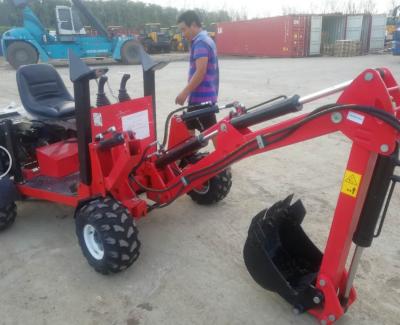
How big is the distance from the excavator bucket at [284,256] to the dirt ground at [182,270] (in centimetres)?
18

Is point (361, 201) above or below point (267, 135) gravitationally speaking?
below

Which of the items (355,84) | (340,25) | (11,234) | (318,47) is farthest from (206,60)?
(340,25)

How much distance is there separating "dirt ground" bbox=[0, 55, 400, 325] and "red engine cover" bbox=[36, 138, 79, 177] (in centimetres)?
48

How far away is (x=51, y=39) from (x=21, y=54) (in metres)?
1.32

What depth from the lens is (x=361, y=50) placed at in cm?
2309

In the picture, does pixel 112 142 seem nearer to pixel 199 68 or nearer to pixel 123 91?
pixel 123 91

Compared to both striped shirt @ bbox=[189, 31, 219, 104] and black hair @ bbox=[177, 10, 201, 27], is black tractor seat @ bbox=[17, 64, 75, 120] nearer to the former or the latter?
striped shirt @ bbox=[189, 31, 219, 104]

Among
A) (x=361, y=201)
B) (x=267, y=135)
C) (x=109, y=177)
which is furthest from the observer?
(x=109, y=177)

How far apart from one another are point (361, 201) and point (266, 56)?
2347 centimetres

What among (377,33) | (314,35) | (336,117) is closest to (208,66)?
(336,117)

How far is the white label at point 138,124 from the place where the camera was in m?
2.98

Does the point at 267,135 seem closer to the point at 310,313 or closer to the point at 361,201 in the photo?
the point at 361,201

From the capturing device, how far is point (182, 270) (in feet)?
9.15

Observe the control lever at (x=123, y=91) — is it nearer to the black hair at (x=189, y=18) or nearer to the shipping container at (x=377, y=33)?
the black hair at (x=189, y=18)
